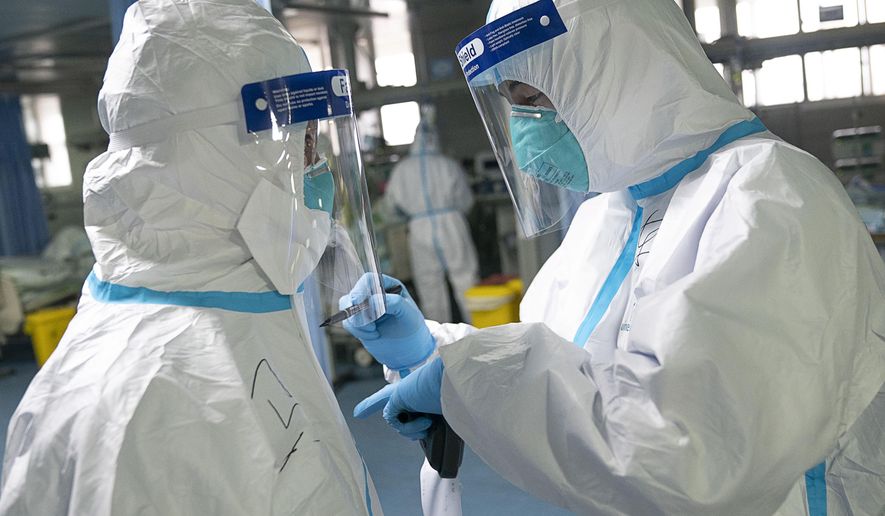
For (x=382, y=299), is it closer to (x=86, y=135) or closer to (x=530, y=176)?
(x=530, y=176)

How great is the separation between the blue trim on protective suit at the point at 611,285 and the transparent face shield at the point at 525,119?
0.13m

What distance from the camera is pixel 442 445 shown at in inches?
51.3

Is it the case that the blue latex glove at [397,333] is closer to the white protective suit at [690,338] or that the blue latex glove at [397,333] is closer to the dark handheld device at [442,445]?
the dark handheld device at [442,445]

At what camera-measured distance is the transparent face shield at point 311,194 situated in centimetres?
119

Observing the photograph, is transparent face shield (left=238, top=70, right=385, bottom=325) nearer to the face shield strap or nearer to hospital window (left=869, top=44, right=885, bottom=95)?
the face shield strap

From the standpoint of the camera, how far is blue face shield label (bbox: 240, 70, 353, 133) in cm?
117

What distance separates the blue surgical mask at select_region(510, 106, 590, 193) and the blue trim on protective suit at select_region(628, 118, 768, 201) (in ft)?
0.43

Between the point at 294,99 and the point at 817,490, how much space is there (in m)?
0.99

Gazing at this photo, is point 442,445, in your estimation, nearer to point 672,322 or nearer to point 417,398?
point 417,398

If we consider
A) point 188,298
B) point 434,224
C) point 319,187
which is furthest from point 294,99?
point 434,224

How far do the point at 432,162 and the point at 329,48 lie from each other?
1520 millimetres

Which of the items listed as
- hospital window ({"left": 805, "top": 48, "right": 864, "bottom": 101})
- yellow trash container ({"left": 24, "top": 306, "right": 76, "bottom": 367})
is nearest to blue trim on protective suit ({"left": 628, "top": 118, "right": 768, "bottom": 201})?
hospital window ({"left": 805, "top": 48, "right": 864, "bottom": 101})

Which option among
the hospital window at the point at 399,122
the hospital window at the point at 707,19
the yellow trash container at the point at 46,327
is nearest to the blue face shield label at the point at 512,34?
the hospital window at the point at 707,19

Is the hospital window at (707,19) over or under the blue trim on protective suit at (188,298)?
over
